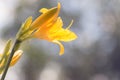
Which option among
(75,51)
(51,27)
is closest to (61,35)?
(51,27)

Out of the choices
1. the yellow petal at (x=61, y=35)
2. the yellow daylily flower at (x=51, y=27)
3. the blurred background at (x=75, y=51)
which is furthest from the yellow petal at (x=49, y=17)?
the blurred background at (x=75, y=51)

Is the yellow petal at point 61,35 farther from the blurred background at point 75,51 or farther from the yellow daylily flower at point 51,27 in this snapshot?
the blurred background at point 75,51

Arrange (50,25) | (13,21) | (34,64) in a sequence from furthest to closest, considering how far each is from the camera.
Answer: (34,64)
(13,21)
(50,25)

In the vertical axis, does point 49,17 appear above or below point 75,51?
above

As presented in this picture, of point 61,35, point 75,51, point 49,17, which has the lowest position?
point 75,51

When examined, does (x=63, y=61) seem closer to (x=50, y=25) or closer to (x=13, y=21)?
(x=13, y=21)

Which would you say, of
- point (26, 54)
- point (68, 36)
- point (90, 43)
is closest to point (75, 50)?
point (90, 43)

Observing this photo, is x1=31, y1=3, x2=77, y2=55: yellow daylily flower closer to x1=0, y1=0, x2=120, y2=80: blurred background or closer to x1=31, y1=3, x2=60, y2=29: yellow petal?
x1=31, y1=3, x2=60, y2=29: yellow petal

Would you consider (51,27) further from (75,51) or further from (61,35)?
(75,51)
